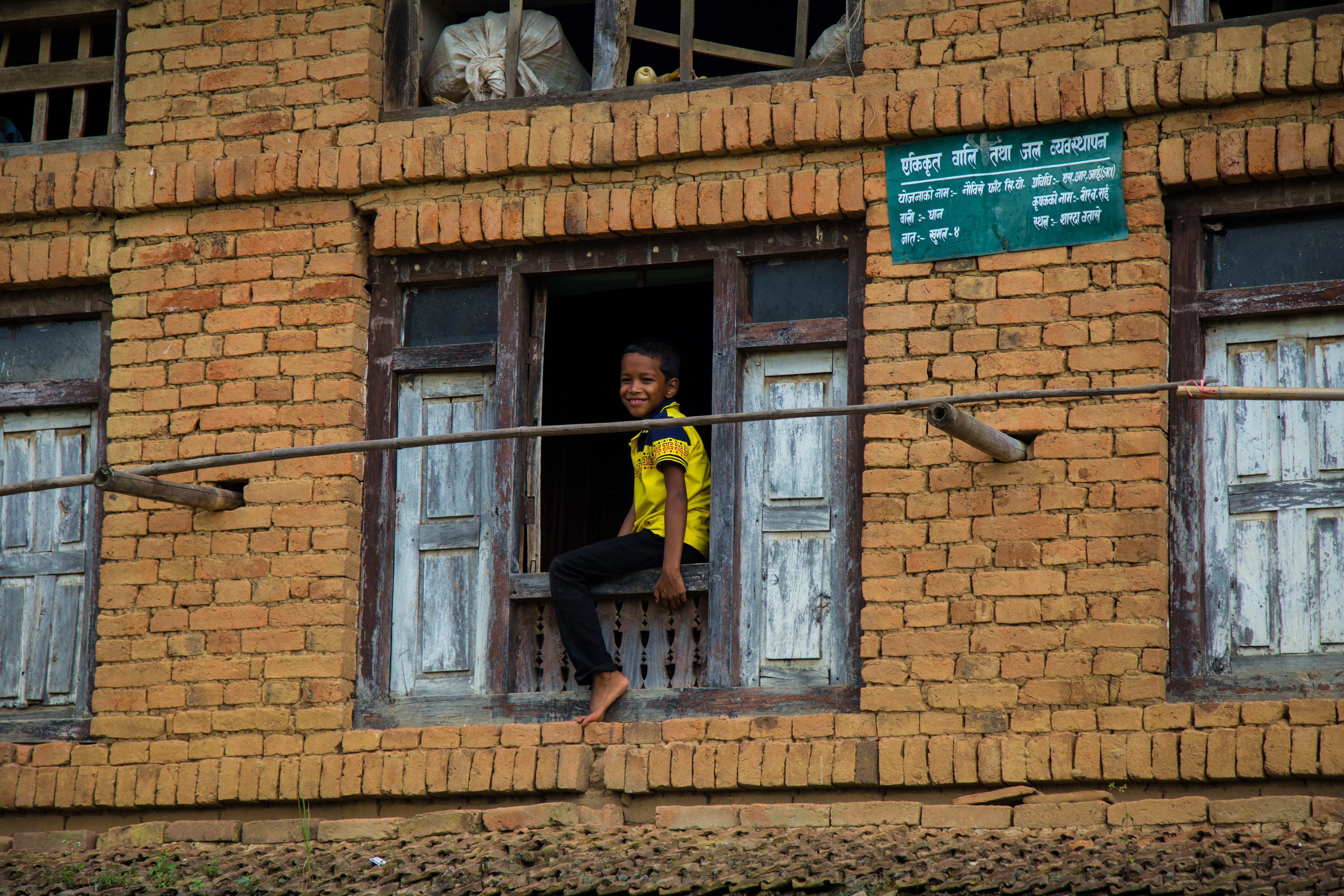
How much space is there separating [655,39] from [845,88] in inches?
40.2

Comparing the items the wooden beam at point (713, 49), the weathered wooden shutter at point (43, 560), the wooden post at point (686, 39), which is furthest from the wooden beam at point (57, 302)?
the wooden post at point (686, 39)

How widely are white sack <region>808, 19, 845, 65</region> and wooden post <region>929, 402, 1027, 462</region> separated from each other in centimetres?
186

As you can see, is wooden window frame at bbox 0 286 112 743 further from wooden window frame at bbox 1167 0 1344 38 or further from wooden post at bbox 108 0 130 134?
wooden window frame at bbox 1167 0 1344 38

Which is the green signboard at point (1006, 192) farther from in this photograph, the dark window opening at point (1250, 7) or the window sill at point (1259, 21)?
the dark window opening at point (1250, 7)

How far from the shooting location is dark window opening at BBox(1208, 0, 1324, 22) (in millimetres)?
6973

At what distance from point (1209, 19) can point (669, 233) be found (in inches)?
98.9

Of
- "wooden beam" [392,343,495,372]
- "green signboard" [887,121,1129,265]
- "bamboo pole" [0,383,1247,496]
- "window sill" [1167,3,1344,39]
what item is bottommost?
"bamboo pole" [0,383,1247,496]

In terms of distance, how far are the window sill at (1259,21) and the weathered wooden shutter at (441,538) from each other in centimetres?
340

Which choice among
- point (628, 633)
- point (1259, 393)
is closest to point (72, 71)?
point (628, 633)

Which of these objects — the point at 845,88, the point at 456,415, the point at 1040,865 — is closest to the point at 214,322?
the point at 456,415

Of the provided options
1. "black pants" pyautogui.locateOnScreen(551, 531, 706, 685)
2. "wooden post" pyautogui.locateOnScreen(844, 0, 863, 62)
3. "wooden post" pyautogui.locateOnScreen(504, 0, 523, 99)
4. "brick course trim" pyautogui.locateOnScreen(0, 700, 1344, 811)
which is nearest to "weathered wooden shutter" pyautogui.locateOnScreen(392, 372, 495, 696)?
"brick course trim" pyautogui.locateOnScreen(0, 700, 1344, 811)

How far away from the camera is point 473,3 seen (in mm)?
8227

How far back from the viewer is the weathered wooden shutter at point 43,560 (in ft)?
26.0

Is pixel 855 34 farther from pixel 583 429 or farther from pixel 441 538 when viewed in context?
pixel 441 538
